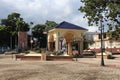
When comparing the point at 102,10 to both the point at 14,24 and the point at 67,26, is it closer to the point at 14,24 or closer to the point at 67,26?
the point at 67,26

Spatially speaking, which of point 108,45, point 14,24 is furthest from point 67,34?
point 14,24

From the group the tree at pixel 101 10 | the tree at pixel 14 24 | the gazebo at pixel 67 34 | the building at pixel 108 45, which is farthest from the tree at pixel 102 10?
the tree at pixel 14 24

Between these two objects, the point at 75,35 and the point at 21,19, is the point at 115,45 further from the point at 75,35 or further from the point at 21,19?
the point at 21,19

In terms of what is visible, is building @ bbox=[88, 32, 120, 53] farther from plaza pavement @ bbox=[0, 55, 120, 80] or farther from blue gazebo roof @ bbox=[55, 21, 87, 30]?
plaza pavement @ bbox=[0, 55, 120, 80]

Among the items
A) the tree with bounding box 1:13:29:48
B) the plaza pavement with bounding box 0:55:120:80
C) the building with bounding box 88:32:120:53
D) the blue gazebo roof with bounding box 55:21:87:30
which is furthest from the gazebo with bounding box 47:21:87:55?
the tree with bounding box 1:13:29:48

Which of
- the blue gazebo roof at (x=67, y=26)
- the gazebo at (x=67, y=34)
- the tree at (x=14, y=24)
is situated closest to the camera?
the gazebo at (x=67, y=34)

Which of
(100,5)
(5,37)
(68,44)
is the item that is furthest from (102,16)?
(5,37)

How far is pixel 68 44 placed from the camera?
60.6m

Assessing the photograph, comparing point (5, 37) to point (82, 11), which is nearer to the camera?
point (82, 11)

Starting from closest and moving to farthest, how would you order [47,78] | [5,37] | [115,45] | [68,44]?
[47,78] < [68,44] < [115,45] < [5,37]

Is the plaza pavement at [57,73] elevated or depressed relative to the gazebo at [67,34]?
depressed

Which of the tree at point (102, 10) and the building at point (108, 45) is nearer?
the tree at point (102, 10)

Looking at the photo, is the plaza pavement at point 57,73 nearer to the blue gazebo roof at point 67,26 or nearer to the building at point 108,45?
the blue gazebo roof at point 67,26

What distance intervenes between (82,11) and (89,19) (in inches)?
38.7
